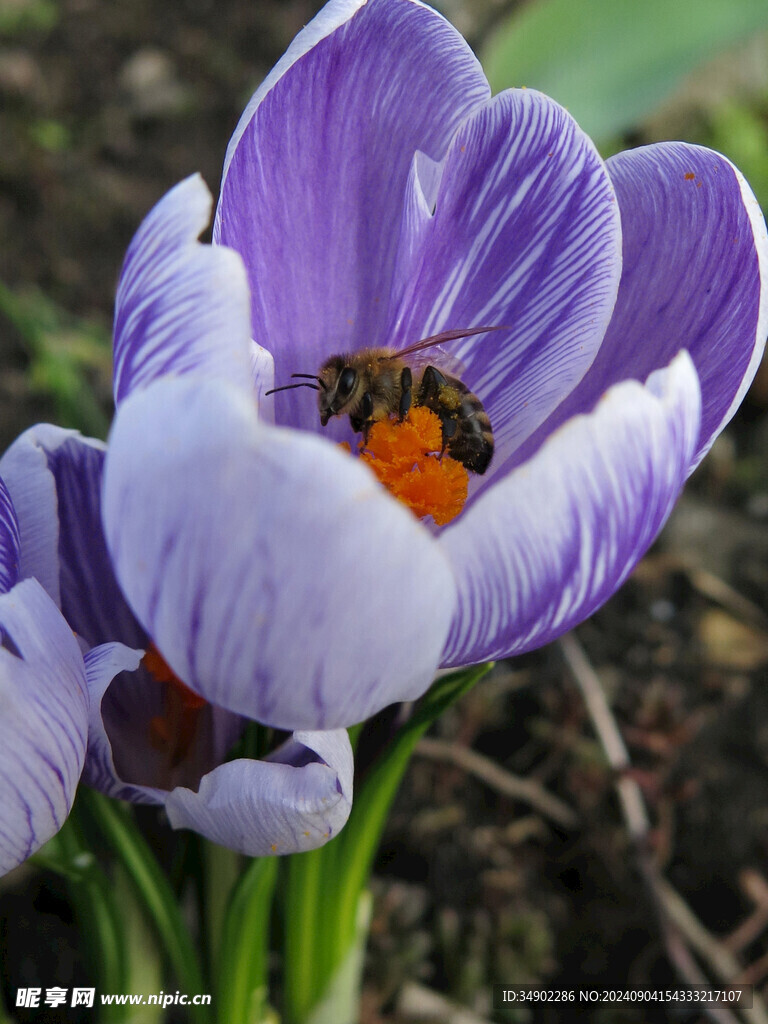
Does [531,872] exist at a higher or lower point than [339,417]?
lower

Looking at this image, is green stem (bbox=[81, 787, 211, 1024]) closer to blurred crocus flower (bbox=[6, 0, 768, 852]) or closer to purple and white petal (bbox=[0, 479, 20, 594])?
blurred crocus flower (bbox=[6, 0, 768, 852])

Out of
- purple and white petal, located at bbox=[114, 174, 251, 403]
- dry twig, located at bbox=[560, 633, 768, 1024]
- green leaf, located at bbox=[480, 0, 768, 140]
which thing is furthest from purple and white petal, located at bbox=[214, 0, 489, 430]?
dry twig, located at bbox=[560, 633, 768, 1024]

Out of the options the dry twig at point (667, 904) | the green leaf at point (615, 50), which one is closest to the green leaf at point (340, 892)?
the dry twig at point (667, 904)

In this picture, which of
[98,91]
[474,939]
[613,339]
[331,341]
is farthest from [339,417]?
[98,91]

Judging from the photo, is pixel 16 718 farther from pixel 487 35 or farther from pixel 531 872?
pixel 487 35

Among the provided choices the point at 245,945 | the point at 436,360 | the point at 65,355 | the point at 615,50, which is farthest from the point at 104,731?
the point at 615,50

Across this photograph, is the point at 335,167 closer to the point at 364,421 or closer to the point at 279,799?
the point at 364,421
